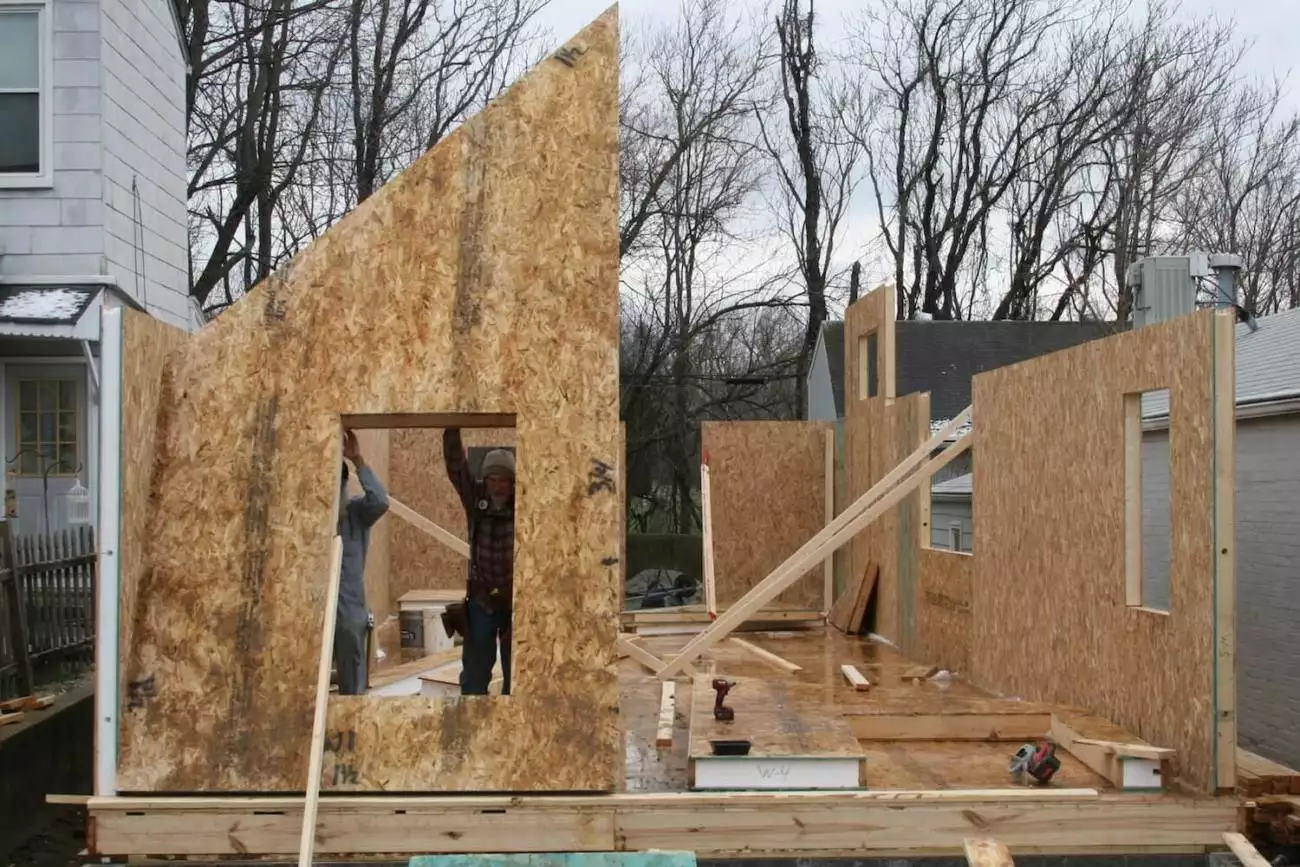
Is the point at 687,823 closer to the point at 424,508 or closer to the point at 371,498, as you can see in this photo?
the point at 371,498

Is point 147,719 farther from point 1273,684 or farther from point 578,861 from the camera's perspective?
point 1273,684

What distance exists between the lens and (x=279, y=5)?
69.3ft

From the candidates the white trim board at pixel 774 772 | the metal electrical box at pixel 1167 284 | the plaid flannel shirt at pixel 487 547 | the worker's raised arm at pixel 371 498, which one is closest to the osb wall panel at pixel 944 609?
the white trim board at pixel 774 772

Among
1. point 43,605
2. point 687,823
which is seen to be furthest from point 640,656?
point 43,605

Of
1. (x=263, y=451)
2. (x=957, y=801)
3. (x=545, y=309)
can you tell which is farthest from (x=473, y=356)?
(x=957, y=801)

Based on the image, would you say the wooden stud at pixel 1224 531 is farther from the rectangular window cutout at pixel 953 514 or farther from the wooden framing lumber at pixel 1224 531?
the rectangular window cutout at pixel 953 514

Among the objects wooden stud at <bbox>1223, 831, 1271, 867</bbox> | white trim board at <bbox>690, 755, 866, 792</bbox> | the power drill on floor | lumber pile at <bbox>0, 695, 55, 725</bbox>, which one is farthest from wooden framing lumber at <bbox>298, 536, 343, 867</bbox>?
wooden stud at <bbox>1223, 831, 1271, 867</bbox>

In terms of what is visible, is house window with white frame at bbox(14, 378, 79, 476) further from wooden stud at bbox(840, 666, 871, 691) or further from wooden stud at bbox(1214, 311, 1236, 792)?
wooden stud at bbox(1214, 311, 1236, 792)

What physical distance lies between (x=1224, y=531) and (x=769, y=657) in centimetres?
514

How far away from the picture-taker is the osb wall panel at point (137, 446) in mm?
5812

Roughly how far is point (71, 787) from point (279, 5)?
16240mm

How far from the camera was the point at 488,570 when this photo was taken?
7012 millimetres

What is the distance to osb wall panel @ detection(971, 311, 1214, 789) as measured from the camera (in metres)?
6.14

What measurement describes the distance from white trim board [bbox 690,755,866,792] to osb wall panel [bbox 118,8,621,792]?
1.59 ft
